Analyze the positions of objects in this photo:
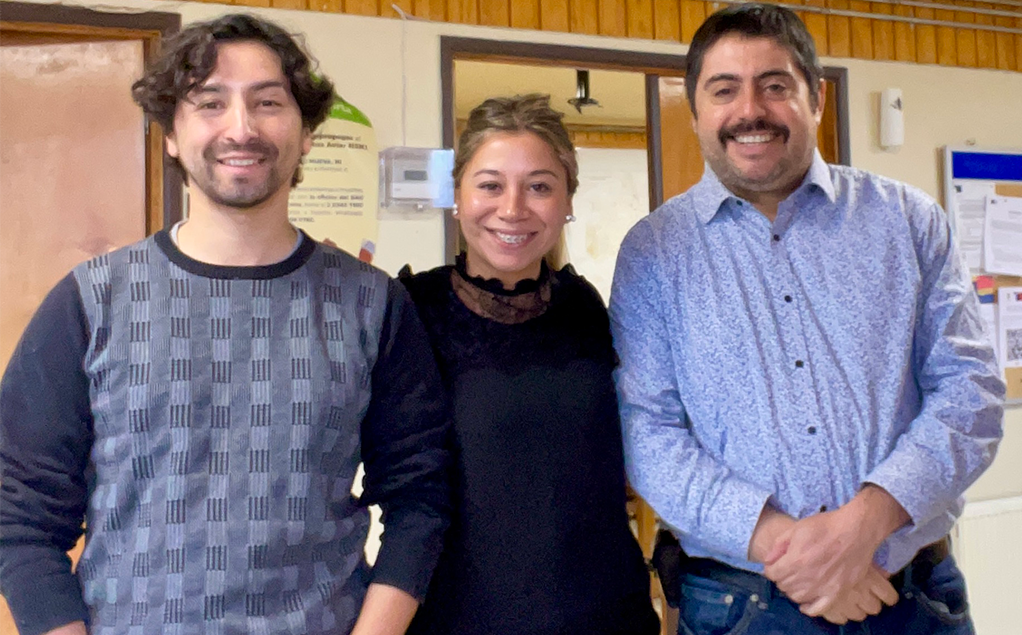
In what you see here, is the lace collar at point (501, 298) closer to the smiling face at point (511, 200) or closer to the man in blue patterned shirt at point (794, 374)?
the smiling face at point (511, 200)

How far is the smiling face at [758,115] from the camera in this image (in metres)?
1.40

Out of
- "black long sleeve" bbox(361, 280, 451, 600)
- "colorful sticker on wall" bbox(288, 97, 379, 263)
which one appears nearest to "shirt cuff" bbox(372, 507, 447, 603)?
"black long sleeve" bbox(361, 280, 451, 600)

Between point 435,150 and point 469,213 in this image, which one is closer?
point 469,213

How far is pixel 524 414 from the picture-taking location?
132cm

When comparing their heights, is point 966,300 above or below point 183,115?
below

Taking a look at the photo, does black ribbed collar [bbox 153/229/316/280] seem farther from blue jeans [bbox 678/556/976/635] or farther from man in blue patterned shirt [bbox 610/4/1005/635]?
blue jeans [bbox 678/556/976/635]

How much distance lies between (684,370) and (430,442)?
18.1 inches

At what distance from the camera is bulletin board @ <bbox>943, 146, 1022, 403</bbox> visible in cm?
313

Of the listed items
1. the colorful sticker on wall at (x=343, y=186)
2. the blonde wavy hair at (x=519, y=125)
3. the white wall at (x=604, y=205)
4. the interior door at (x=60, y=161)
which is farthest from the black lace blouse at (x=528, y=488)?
the white wall at (x=604, y=205)

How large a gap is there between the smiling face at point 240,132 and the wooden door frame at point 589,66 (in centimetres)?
135

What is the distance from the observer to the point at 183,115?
1185mm

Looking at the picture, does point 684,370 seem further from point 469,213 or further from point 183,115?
point 183,115

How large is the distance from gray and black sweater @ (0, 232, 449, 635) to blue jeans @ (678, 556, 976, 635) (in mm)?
503

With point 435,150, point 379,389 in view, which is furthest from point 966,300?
point 435,150
